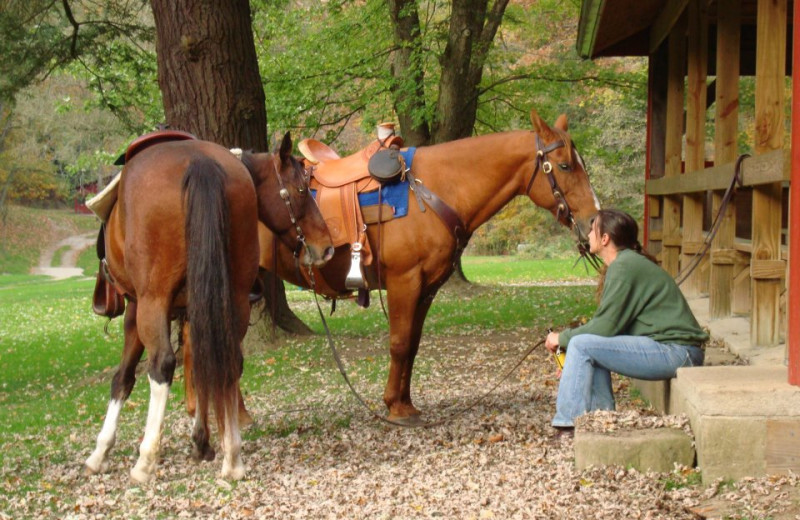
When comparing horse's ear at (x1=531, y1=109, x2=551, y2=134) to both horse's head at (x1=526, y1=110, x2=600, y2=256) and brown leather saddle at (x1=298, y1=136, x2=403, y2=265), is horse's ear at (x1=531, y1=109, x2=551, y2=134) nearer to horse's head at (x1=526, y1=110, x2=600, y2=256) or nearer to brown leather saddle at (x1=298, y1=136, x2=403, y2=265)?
horse's head at (x1=526, y1=110, x2=600, y2=256)

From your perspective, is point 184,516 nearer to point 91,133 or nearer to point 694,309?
point 694,309

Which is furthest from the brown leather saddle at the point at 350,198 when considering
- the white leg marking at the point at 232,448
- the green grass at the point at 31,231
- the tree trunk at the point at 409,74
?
the green grass at the point at 31,231

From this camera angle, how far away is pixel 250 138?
950 centimetres

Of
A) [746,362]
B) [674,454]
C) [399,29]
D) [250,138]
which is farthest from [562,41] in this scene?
[674,454]

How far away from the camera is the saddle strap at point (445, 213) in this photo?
5.82m

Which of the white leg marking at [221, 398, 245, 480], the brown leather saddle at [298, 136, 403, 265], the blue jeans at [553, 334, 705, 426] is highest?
the brown leather saddle at [298, 136, 403, 265]

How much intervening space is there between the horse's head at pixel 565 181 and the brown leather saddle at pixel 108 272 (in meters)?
2.21

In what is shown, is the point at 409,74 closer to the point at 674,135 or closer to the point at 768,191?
the point at 674,135

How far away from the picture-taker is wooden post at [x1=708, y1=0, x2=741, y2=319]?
7605 millimetres

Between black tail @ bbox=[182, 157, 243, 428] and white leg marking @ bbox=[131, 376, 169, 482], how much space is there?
1.01 ft

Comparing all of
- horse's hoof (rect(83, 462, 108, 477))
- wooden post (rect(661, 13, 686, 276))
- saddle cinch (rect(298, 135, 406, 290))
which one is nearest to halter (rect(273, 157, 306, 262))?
saddle cinch (rect(298, 135, 406, 290))

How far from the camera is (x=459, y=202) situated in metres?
Answer: 5.95

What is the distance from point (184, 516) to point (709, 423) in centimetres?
251

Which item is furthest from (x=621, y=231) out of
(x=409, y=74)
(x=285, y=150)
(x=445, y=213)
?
(x=409, y=74)
